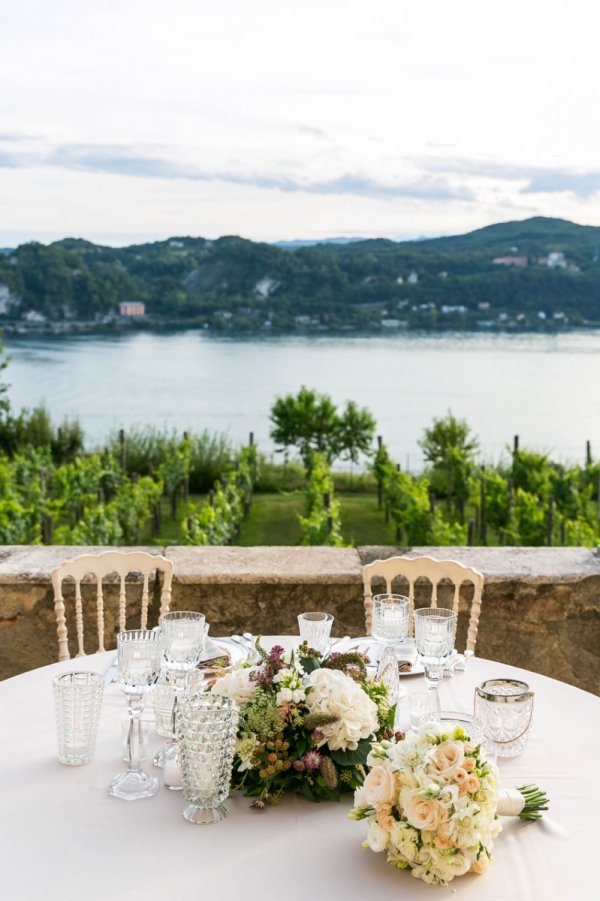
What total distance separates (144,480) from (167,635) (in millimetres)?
10280

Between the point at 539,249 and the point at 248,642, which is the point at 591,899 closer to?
the point at 248,642

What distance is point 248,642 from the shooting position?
7.68ft

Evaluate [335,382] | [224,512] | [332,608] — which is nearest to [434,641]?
[332,608]

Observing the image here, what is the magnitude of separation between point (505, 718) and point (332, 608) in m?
1.56

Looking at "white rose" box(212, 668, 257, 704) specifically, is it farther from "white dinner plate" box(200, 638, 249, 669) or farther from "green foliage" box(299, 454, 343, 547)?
"green foliage" box(299, 454, 343, 547)

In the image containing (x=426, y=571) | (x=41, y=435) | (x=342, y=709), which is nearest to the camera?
(x=342, y=709)

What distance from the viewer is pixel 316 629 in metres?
2.17

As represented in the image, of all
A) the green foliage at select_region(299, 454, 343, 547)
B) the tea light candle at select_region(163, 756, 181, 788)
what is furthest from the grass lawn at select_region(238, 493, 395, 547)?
the tea light candle at select_region(163, 756, 181, 788)

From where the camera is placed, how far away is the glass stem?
170 cm

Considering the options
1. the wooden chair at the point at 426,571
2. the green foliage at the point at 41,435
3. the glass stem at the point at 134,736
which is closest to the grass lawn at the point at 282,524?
the green foliage at the point at 41,435

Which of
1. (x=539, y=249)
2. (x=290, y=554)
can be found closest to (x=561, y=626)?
(x=290, y=554)

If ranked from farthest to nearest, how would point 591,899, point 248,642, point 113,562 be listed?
point 113,562
point 248,642
point 591,899

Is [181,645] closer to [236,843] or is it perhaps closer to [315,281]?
[236,843]

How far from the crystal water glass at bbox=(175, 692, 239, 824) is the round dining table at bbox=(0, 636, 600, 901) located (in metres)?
0.03
